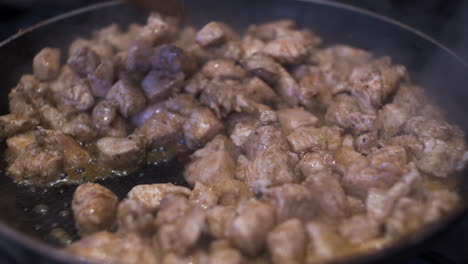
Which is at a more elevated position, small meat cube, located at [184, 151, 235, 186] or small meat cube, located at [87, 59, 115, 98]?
small meat cube, located at [87, 59, 115, 98]

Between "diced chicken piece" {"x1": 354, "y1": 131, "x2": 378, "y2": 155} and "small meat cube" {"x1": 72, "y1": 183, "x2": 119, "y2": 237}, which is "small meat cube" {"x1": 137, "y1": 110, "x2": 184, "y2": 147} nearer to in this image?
"small meat cube" {"x1": 72, "y1": 183, "x2": 119, "y2": 237}

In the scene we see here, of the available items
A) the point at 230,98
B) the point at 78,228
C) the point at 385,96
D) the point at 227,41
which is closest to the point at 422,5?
the point at 385,96

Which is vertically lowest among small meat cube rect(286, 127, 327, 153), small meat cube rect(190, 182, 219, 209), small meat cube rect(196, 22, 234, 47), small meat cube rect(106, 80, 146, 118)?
small meat cube rect(190, 182, 219, 209)

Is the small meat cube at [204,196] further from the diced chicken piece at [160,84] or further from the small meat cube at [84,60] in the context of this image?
the small meat cube at [84,60]

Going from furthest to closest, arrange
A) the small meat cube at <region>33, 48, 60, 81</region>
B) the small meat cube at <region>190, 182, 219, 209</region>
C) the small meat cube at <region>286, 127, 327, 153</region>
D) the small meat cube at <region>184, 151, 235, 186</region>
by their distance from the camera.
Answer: the small meat cube at <region>33, 48, 60, 81</region>
the small meat cube at <region>286, 127, 327, 153</region>
the small meat cube at <region>184, 151, 235, 186</region>
the small meat cube at <region>190, 182, 219, 209</region>

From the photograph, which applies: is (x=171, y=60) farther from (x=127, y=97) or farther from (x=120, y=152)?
(x=120, y=152)

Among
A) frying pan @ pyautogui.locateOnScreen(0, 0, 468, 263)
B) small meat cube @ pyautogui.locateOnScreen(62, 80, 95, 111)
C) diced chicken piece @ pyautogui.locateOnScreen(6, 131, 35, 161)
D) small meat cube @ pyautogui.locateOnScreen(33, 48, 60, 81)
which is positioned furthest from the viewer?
small meat cube @ pyautogui.locateOnScreen(33, 48, 60, 81)

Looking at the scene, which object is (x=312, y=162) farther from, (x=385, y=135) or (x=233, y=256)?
(x=233, y=256)

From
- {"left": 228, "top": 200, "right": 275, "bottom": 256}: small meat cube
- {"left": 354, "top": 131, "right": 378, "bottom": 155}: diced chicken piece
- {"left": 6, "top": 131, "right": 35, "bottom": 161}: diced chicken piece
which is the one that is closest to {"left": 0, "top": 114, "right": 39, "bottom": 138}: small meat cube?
{"left": 6, "top": 131, "right": 35, "bottom": 161}: diced chicken piece
